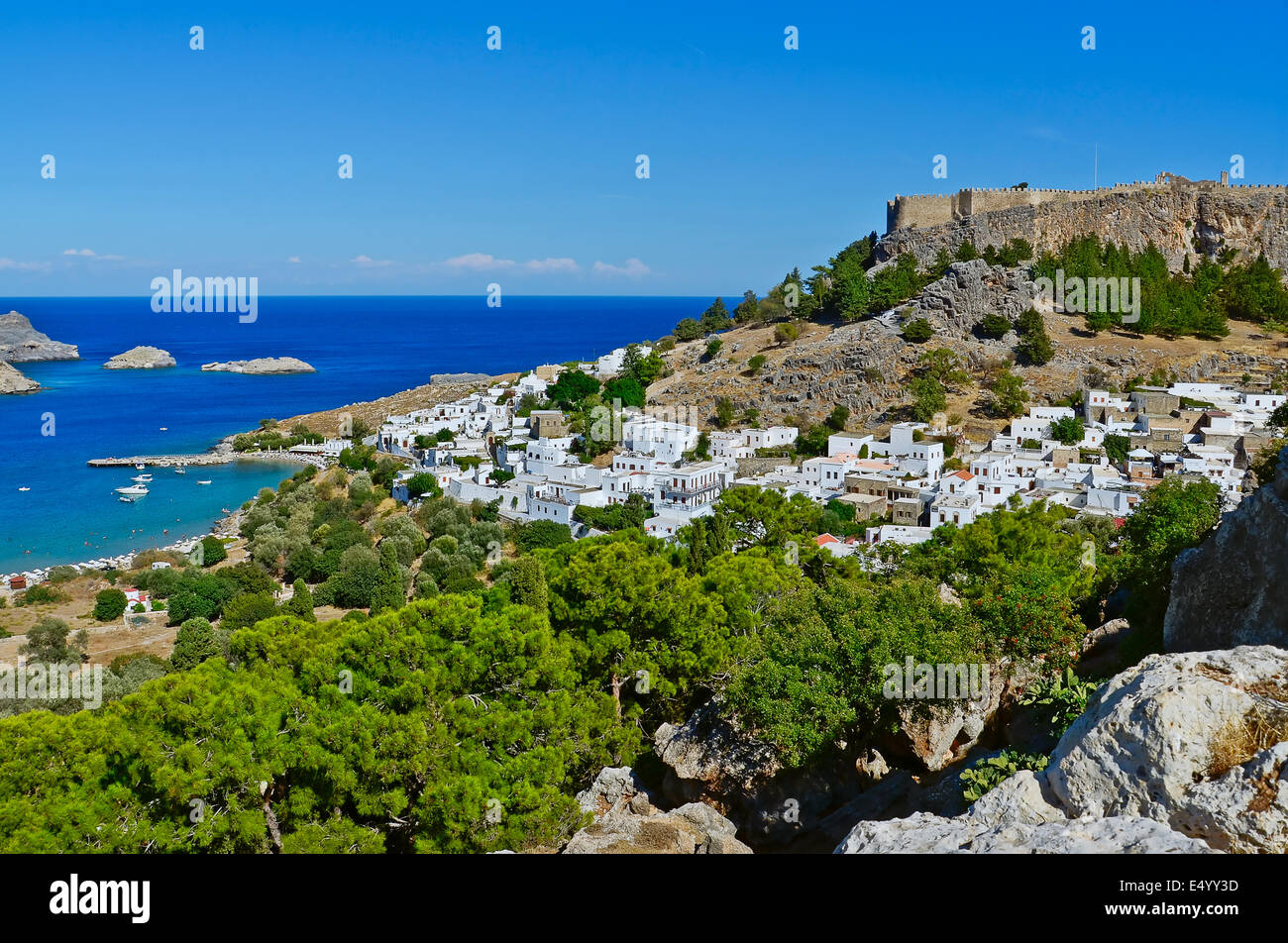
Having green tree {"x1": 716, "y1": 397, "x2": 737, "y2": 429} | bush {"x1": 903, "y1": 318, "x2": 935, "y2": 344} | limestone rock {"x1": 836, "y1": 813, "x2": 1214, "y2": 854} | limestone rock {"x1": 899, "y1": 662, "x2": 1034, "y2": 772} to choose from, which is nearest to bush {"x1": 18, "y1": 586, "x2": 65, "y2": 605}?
green tree {"x1": 716, "y1": 397, "x2": 737, "y2": 429}

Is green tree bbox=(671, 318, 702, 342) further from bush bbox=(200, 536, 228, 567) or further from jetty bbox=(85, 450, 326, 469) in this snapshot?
bush bbox=(200, 536, 228, 567)

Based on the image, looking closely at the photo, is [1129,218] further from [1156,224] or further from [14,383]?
[14,383]

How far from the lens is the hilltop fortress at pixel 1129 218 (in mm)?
53844

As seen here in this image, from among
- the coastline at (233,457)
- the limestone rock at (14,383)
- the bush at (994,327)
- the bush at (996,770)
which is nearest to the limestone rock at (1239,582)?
the bush at (996,770)

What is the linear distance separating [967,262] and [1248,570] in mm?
44788

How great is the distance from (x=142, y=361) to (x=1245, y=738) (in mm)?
132841

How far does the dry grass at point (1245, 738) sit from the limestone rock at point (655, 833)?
13.7 ft

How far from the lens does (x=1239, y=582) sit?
8.30m

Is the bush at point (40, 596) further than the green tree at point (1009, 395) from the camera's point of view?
No

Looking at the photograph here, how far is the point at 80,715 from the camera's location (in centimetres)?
1091

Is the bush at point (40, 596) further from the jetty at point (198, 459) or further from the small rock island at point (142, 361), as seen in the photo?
the small rock island at point (142, 361)

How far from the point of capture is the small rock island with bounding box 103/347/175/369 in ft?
393
